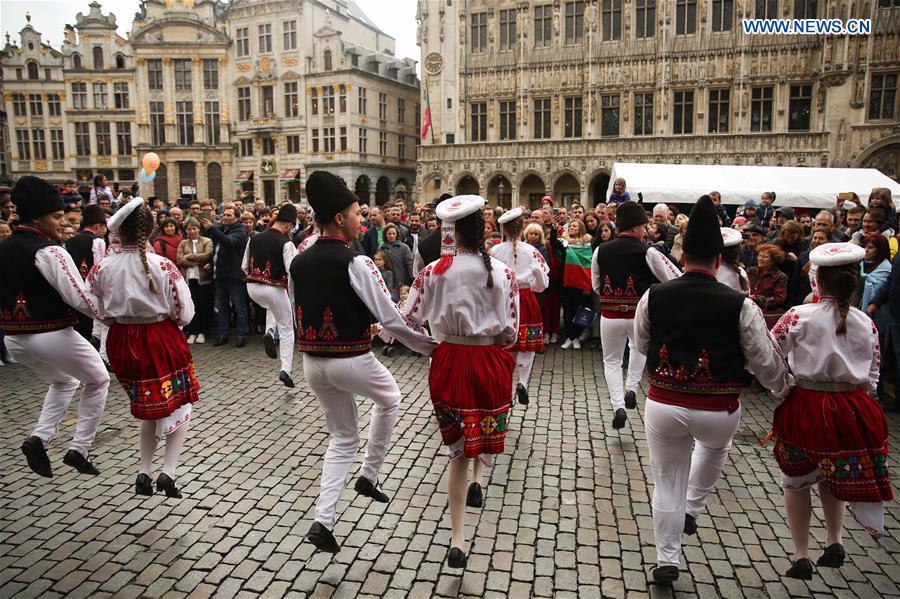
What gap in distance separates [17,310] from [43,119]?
174ft

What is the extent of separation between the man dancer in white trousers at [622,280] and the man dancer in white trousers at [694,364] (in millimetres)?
2646

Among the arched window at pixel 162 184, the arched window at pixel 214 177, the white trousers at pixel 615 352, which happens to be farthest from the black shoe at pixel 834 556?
the arched window at pixel 162 184

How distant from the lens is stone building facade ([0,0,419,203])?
43250 mm

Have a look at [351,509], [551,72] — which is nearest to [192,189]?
[551,72]

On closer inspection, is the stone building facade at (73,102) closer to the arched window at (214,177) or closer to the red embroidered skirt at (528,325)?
the arched window at (214,177)

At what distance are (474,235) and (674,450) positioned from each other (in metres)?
1.88

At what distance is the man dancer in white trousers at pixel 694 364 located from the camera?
3723mm

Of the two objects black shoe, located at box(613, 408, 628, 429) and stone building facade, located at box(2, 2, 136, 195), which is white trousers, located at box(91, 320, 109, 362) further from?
stone building facade, located at box(2, 2, 136, 195)

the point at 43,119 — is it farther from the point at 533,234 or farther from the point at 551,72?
the point at 533,234

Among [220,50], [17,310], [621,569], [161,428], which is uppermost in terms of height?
[220,50]

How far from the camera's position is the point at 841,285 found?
3.81 m

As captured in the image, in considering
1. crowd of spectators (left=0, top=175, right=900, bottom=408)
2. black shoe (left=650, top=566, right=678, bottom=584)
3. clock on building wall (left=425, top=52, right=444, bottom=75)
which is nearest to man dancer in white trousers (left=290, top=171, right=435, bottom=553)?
black shoe (left=650, top=566, right=678, bottom=584)

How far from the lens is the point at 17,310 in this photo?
5.25m

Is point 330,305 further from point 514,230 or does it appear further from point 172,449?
point 514,230
